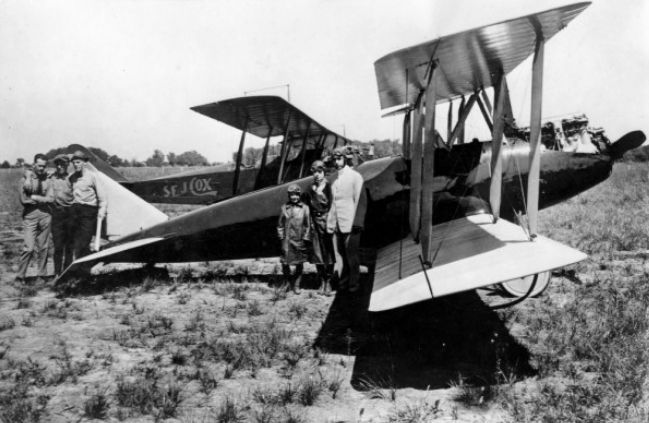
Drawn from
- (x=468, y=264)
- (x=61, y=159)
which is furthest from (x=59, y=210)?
(x=468, y=264)

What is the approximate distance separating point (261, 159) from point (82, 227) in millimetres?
3515

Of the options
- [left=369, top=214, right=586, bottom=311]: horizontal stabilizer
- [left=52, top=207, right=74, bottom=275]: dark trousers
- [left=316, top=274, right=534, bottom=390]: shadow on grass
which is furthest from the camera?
[left=52, top=207, right=74, bottom=275]: dark trousers

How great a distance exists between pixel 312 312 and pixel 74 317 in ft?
8.63

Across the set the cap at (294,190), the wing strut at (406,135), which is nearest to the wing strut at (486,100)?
the wing strut at (406,135)

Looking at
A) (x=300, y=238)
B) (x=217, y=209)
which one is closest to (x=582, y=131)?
(x=300, y=238)

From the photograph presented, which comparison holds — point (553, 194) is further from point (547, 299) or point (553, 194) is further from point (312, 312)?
point (312, 312)

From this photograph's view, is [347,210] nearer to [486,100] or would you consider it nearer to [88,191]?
[486,100]

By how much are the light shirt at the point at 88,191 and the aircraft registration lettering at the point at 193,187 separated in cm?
439

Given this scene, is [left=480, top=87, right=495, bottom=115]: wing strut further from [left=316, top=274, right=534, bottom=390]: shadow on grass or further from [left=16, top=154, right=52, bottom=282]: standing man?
[left=16, top=154, right=52, bottom=282]: standing man

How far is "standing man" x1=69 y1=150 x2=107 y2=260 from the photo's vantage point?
6.73m

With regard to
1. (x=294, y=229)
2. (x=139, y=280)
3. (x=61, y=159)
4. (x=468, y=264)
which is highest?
(x=61, y=159)

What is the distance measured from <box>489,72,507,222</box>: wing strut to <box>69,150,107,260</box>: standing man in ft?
18.4

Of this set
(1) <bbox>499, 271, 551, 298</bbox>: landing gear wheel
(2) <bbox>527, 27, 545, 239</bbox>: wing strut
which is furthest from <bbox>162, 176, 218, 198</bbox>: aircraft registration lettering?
(2) <bbox>527, 27, 545, 239</bbox>: wing strut

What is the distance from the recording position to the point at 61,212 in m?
6.73
